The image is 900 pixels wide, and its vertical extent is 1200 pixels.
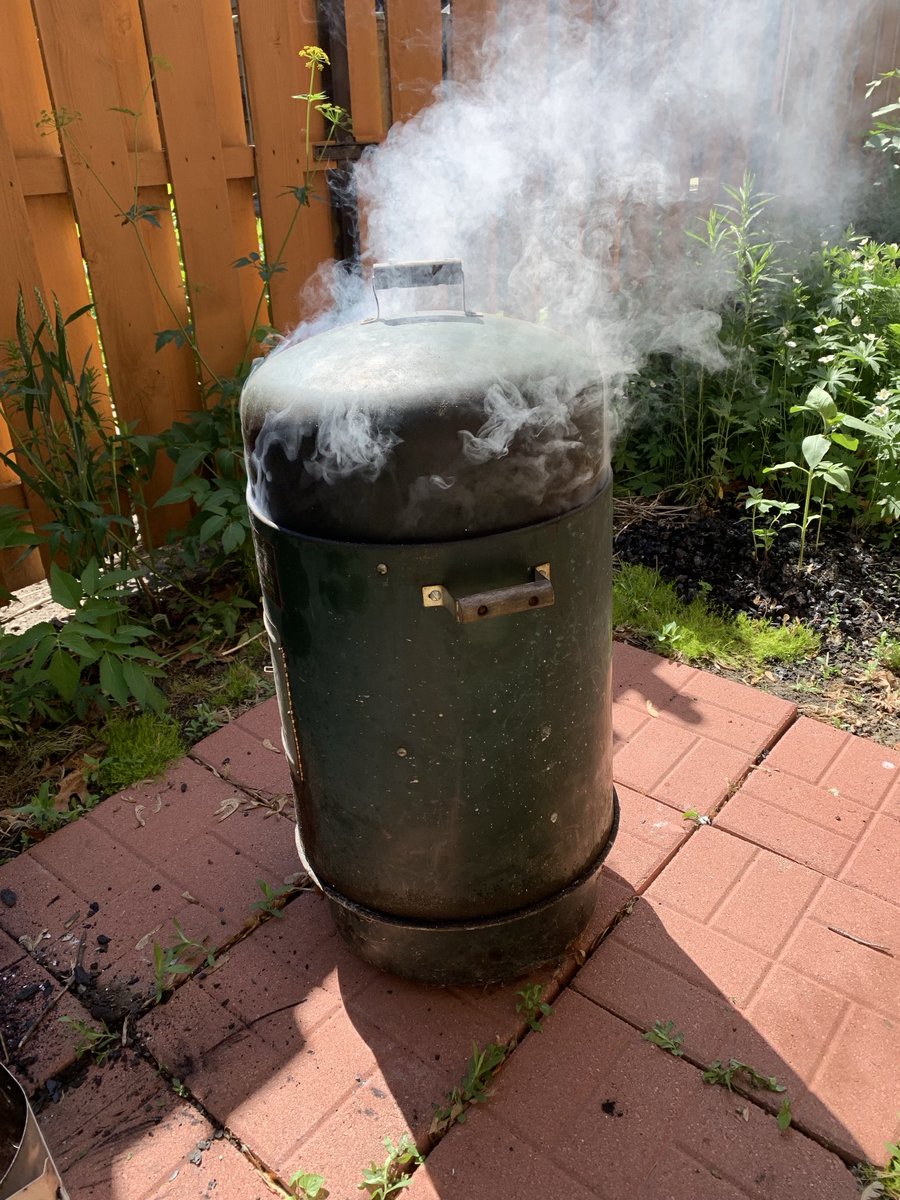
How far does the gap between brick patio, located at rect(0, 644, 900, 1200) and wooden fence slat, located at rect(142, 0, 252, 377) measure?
1.97 meters

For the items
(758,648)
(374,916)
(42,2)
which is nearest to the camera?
(374,916)

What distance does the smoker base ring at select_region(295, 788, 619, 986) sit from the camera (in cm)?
187

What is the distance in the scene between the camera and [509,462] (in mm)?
1474

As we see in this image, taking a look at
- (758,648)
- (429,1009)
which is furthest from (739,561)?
(429,1009)

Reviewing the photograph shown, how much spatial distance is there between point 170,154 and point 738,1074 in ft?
11.5

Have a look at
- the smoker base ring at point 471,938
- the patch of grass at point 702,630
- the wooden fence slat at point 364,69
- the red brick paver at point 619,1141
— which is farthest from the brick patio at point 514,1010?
the wooden fence slat at point 364,69

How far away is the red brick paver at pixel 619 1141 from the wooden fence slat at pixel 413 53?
3.93m

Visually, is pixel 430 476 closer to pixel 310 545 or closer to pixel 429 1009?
pixel 310 545

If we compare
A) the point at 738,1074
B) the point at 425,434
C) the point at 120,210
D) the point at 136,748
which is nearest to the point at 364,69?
the point at 120,210

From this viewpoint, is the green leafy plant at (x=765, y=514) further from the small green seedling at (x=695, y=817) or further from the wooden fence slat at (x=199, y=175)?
the wooden fence slat at (x=199, y=175)

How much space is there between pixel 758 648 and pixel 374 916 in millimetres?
1905

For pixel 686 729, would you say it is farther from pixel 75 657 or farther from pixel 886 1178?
pixel 75 657

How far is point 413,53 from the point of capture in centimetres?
401

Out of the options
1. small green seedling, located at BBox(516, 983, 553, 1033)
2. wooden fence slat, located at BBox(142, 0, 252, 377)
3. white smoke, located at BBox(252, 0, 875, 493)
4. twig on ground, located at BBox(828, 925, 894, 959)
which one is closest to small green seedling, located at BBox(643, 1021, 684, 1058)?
small green seedling, located at BBox(516, 983, 553, 1033)
